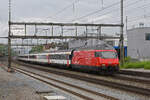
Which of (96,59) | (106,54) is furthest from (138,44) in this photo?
(96,59)

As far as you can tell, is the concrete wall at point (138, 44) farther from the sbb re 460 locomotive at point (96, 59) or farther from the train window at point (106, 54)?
the train window at point (106, 54)

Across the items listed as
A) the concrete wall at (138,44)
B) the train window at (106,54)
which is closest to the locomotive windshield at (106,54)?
the train window at (106,54)

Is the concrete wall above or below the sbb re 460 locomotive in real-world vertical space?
above

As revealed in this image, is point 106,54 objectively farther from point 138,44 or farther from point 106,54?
point 138,44

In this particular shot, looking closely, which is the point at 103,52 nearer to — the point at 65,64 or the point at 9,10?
the point at 65,64

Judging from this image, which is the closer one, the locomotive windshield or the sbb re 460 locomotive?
the sbb re 460 locomotive

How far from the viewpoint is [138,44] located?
Answer: 51.7m

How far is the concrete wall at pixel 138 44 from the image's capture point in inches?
1952

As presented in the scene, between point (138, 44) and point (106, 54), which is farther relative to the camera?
point (138, 44)

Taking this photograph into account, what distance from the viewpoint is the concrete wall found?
163 feet

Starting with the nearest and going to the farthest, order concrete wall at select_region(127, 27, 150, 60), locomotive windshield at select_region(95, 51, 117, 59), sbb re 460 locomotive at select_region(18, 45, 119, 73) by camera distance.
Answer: sbb re 460 locomotive at select_region(18, 45, 119, 73)
locomotive windshield at select_region(95, 51, 117, 59)
concrete wall at select_region(127, 27, 150, 60)

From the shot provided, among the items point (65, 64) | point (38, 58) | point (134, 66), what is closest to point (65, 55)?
point (65, 64)

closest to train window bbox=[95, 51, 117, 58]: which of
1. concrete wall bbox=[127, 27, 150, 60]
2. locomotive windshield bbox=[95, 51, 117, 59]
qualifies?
locomotive windshield bbox=[95, 51, 117, 59]

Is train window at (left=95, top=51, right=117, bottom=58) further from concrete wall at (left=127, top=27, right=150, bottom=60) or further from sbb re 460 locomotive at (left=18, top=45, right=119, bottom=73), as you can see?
concrete wall at (left=127, top=27, right=150, bottom=60)
